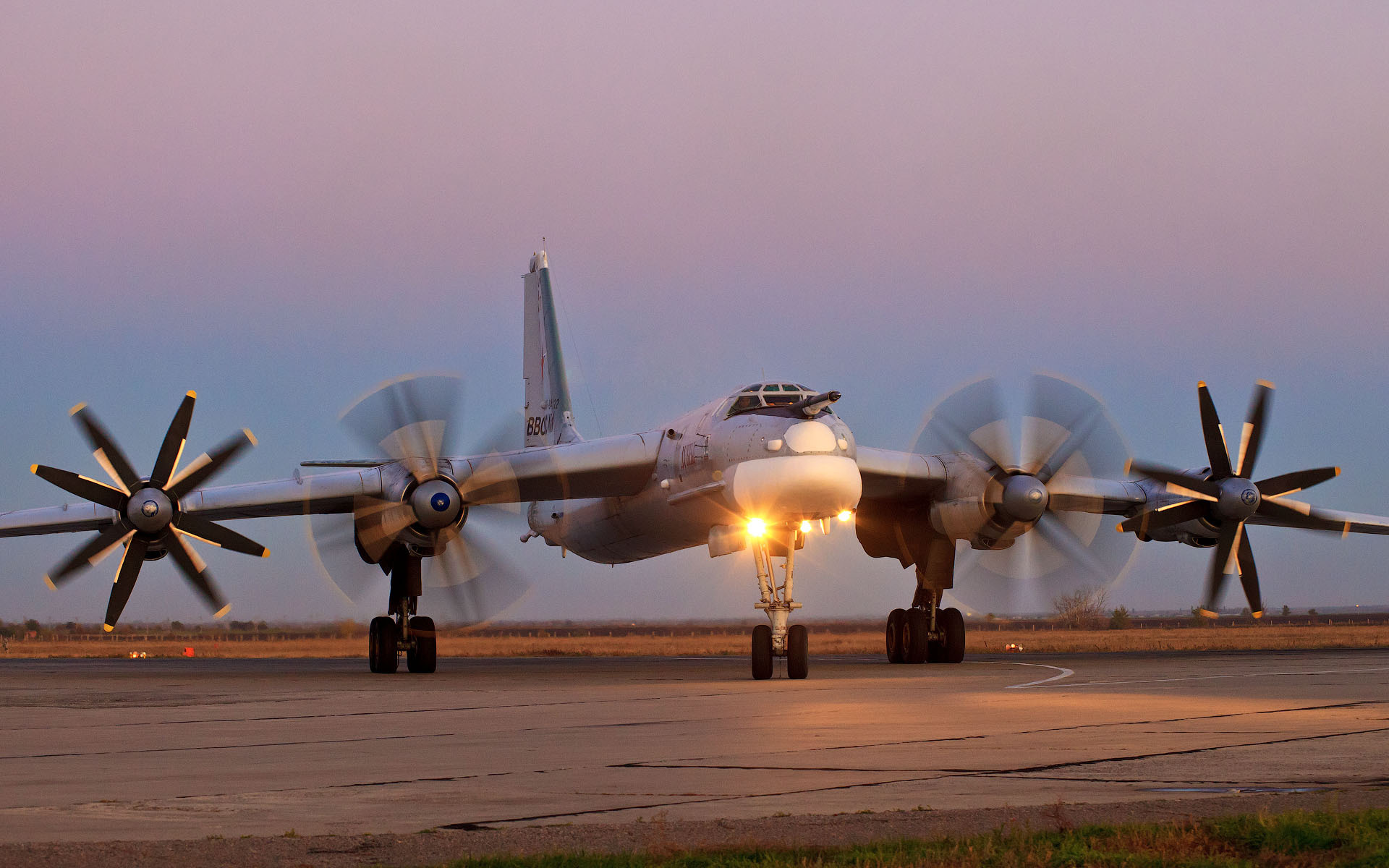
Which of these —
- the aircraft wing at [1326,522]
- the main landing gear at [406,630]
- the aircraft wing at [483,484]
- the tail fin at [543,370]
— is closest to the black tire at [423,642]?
the main landing gear at [406,630]

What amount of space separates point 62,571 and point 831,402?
12.3 metres

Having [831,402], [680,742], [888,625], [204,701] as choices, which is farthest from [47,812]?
[888,625]

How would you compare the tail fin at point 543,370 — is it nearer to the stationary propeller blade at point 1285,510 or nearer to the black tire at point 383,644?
the black tire at point 383,644

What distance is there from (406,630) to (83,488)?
18.0 ft

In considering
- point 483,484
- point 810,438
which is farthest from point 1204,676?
point 483,484

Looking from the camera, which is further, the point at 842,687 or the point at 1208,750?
the point at 842,687

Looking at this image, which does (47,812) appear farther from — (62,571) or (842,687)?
(62,571)

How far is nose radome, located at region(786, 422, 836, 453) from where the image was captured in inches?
731

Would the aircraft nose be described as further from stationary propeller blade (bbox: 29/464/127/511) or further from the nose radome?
stationary propeller blade (bbox: 29/464/127/511)

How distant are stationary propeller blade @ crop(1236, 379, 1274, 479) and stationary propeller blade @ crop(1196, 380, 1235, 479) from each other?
A: 0.28 metres

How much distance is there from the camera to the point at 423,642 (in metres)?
23.9

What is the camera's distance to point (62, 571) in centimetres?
2278

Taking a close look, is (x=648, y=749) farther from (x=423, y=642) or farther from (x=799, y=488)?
(x=423, y=642)

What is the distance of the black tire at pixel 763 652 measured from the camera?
18469mm
